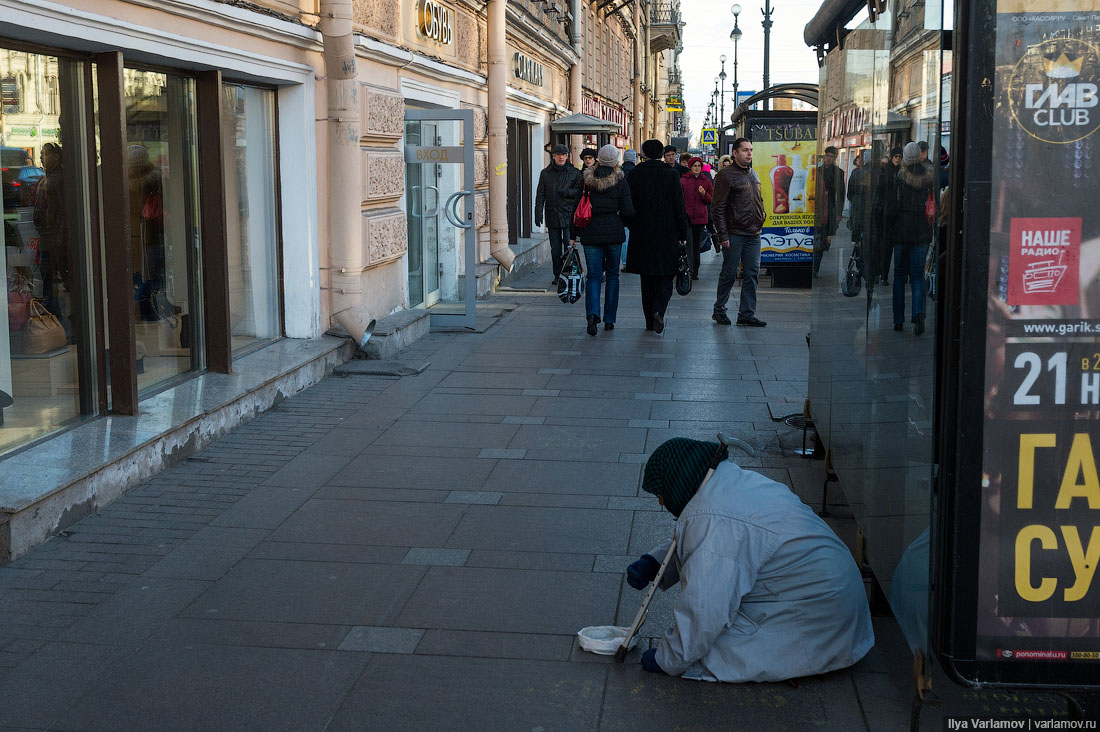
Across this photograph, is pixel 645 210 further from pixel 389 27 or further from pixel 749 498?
pixel 749 498

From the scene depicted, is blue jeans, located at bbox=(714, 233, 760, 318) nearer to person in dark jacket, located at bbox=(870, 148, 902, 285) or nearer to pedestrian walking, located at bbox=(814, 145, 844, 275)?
pedestrian walking, located at bbox=(814, 145, 844, 275)

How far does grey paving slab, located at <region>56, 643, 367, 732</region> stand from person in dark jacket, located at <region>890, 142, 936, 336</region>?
80.2 inches

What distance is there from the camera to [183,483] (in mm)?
6207

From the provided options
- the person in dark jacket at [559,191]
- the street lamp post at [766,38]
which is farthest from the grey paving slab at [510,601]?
the street lamp post at [766,38]

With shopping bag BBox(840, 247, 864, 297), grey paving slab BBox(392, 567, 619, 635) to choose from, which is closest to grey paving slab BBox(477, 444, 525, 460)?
grey paving slab BBox(392, 567, 619, 635)

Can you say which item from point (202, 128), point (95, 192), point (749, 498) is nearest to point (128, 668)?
point (749, 498)

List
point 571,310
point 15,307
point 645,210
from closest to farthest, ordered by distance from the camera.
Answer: point 15,307
point 645,210
point 571,310

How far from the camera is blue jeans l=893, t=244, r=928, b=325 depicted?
3.24m

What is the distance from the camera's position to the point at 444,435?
734 centimetres

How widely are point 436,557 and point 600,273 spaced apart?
675cm

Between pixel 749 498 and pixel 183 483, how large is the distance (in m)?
3.53

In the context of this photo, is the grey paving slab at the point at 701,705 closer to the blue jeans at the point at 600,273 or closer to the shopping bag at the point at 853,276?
the shopping bag at the point at 853,276

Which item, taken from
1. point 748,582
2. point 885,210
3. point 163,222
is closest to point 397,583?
point 748,582

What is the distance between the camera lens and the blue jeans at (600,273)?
11.4 metres
